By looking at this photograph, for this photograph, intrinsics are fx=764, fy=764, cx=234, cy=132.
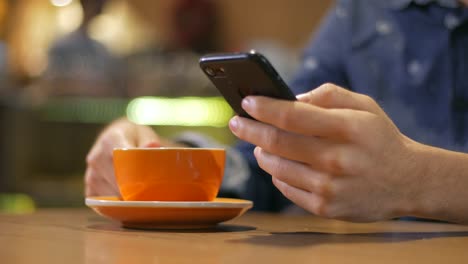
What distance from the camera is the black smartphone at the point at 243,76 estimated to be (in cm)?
62

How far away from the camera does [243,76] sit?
644 mm

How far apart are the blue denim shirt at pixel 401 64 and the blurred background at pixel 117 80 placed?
4.32ft

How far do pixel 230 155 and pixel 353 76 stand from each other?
11.5 inches

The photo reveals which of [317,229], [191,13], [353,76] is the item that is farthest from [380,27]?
[191,13]

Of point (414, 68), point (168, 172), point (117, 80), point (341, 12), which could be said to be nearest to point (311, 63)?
point (341, 12)

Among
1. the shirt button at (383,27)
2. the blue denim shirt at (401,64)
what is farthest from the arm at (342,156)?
the shirt button at (383,27)

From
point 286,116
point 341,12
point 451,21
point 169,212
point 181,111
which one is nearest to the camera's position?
point 286,116

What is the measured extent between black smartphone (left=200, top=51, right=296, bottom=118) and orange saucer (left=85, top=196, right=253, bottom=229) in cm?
12

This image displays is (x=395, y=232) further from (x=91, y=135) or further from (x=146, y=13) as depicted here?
(x=146, y=13)

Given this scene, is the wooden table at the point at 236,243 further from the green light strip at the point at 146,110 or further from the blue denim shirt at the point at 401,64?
the green light strip at the point at 146,110

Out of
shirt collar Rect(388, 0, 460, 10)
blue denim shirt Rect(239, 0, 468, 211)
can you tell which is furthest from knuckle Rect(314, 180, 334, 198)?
shirt collar Rect(388, 0, 460, 10)

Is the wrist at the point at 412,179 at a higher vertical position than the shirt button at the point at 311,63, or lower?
lower

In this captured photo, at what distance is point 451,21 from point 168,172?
74 cm

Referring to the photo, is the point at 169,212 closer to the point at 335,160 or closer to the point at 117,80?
the point at 335,160
